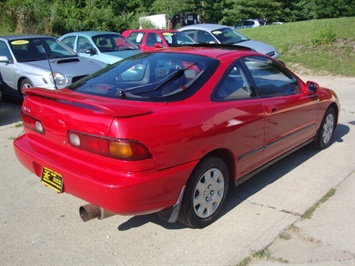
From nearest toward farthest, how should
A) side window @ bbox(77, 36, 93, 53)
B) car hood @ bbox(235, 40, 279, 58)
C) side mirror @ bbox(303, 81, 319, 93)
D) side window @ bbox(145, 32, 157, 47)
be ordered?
side mirror @ bbox(303, 81, 319, 93)
side window @ bbox(77, 36, 93, 53)
side window @ bbox(145, 32, 157, 47)
car hood @ bbox(235, 40, 279, 58)

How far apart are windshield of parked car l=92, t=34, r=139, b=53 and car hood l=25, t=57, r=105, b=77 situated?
1.89 meters

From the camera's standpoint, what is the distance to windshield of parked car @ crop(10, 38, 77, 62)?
27.5 ft

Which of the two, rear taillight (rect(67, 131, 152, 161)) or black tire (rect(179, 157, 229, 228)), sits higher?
rear taillight (rect(67, 131, 152, 161))

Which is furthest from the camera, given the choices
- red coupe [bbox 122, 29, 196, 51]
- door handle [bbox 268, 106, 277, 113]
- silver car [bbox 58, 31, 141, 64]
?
red coupe [bbox 122, 29, 196, 51]

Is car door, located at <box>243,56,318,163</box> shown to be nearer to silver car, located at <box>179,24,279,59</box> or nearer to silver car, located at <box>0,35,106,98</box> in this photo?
silver car, located at <box>0,35,106,98</box>

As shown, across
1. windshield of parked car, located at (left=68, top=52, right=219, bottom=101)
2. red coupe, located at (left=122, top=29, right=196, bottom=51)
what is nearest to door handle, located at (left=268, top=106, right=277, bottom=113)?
windshield of parked car, located at (left=68, top=52, right=219, bottom=101)

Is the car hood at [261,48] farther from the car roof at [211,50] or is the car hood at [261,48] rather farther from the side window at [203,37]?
the car roof at [211,50]

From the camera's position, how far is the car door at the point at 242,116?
3566mm

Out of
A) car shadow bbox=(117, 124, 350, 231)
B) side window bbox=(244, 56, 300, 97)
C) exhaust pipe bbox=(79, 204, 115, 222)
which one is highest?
side window bbox=(244, 56, 300, 97)

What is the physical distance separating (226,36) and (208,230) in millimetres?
10951

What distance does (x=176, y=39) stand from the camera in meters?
12.6

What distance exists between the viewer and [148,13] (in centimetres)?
3594

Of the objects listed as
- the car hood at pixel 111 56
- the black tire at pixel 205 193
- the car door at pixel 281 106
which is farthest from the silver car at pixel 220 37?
the black tire at pixel 205 193

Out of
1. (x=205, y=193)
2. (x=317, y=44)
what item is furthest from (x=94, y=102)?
(x=317, y=44)
